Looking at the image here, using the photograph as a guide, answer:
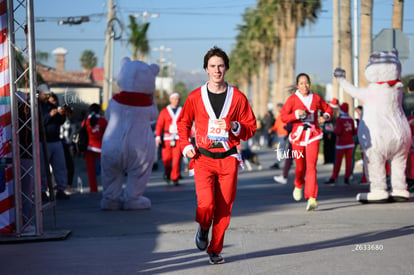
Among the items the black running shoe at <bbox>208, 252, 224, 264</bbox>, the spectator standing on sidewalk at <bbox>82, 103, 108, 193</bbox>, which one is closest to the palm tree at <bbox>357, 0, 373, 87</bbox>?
the spectator standing on sidewalk at <bbox>82, 103, 108, 193</bbox>

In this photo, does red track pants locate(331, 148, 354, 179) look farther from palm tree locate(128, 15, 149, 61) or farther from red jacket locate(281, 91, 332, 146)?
palm tree locate(128, 15, 149, 61)

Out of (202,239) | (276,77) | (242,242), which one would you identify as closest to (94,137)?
(242,242)

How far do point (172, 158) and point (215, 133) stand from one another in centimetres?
970

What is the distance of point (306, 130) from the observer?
10.9 meters

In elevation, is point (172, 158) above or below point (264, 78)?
below

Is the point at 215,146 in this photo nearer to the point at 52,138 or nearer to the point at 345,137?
the point at 52,138

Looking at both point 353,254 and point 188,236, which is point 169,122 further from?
point 353,254

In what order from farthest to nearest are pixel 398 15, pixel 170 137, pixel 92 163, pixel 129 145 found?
1. pixel 398 15
2. pixel 170 137
3. pixel 92 163
4. pixel 129 145

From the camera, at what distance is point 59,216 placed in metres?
11.3

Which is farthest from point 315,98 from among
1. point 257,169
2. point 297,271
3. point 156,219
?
point 257,169

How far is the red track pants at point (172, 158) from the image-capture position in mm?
16133

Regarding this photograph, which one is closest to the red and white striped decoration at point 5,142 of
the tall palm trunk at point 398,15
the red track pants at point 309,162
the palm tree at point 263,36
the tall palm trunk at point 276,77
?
the red track pants at point 309,162

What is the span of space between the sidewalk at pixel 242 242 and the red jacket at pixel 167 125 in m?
3.65

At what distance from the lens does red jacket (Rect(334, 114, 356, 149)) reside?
15.6 m
